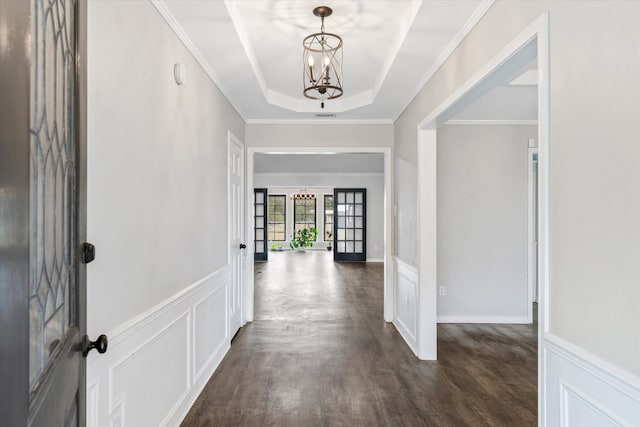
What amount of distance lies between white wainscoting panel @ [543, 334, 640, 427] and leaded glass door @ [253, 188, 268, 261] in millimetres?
10255

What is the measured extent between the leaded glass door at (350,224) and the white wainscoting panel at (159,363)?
26.0 feet

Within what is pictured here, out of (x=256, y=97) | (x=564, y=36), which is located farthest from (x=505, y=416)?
(x=256, y=97)

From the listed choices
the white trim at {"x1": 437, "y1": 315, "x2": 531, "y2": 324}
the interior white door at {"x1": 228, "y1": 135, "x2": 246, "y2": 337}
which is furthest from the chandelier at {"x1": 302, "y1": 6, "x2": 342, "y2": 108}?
the white trim at {"x1": 437, "y1": 315, "x2": 531, "y2": 324}

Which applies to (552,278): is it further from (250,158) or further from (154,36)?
(250,158)

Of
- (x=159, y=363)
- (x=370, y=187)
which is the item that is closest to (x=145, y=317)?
(x=159, y=363)

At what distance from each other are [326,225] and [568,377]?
13406 mm

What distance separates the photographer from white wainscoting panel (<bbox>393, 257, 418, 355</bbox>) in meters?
3.91

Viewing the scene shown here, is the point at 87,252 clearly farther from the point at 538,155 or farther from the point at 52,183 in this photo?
the point at 538,155

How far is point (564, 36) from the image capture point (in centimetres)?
154

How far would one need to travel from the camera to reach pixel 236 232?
4.47 m

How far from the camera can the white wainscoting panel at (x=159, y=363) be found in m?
1.69

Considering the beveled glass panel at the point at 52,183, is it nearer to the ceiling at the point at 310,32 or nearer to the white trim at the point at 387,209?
the ceiling at the point at 310,32

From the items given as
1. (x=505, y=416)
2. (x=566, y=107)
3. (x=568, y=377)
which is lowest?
(x=505, y=416)

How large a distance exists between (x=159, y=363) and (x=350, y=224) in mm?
9331
